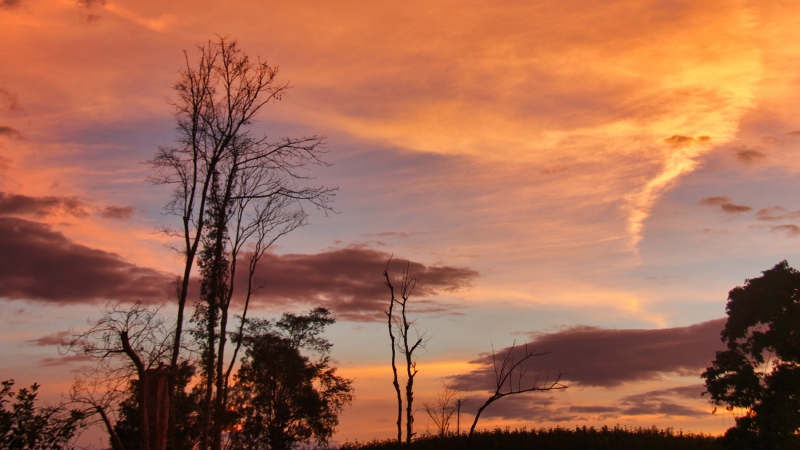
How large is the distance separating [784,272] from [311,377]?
26.6 metres

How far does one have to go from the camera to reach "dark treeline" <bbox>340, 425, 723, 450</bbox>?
99.4ft

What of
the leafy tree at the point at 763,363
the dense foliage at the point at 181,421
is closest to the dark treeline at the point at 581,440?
the leafy tree at the point at 763,363

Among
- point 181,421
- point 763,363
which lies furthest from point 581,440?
point 181,421

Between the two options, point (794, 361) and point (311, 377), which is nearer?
point (794, 361)

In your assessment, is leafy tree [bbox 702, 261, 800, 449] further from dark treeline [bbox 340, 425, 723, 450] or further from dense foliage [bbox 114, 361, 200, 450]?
dense foliage [bbox 114, 361, 200, 450]

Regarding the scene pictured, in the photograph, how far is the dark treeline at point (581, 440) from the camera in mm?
30297

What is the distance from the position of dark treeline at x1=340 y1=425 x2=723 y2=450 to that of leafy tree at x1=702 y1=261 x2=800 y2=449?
164 inches

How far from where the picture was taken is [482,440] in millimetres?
34500

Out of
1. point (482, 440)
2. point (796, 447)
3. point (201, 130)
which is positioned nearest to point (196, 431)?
point (201, 130)

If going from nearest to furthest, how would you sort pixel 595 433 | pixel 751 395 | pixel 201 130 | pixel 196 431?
pixel 201 130, pixel 196 431, pixel 751 395, pixel 595 433

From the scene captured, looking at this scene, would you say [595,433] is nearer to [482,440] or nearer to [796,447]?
[482,440]

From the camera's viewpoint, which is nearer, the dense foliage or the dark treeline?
the dense foliage

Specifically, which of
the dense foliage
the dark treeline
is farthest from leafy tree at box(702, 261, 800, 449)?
the dense foliage

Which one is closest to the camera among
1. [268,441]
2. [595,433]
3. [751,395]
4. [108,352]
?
[108,352]
